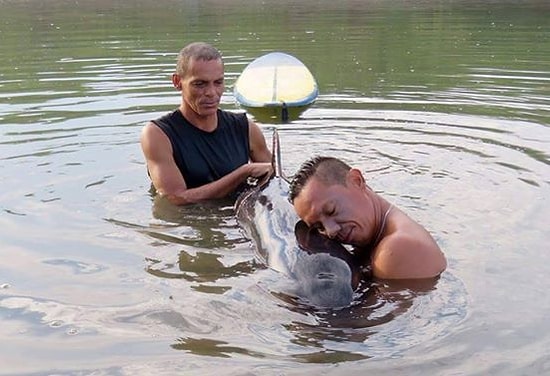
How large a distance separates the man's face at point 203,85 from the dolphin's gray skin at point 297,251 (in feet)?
3.46

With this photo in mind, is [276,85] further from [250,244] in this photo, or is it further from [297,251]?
[297,251]

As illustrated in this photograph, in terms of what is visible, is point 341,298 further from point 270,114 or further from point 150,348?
point 270,114

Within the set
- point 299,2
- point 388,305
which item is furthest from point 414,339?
point 299,2

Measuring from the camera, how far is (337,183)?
4562 mm

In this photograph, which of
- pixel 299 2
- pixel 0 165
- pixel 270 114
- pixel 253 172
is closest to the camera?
pixel 253 172

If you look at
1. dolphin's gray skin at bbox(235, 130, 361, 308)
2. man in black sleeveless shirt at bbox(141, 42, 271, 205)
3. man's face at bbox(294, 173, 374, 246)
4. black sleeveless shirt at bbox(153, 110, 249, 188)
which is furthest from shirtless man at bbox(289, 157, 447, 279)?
black sleeveless shirt at bbox(153, 110, 249, 188)

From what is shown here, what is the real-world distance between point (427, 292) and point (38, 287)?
2.21m

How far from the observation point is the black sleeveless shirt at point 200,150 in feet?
22.1

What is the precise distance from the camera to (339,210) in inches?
178

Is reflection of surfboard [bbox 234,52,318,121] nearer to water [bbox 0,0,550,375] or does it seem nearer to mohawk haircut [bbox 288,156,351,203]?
water [bbox 0,0,550,375]

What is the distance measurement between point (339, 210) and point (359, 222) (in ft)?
0.44

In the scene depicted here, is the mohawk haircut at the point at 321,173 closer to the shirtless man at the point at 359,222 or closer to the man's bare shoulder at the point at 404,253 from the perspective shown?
the shirtless man at the point at 359,222

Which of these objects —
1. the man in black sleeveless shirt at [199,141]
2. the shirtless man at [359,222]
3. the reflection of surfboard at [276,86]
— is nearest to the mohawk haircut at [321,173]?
the shirtless man at [359,222]

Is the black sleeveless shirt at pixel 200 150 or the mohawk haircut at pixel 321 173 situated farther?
the black sleeveless shirt at pixel 200 150
